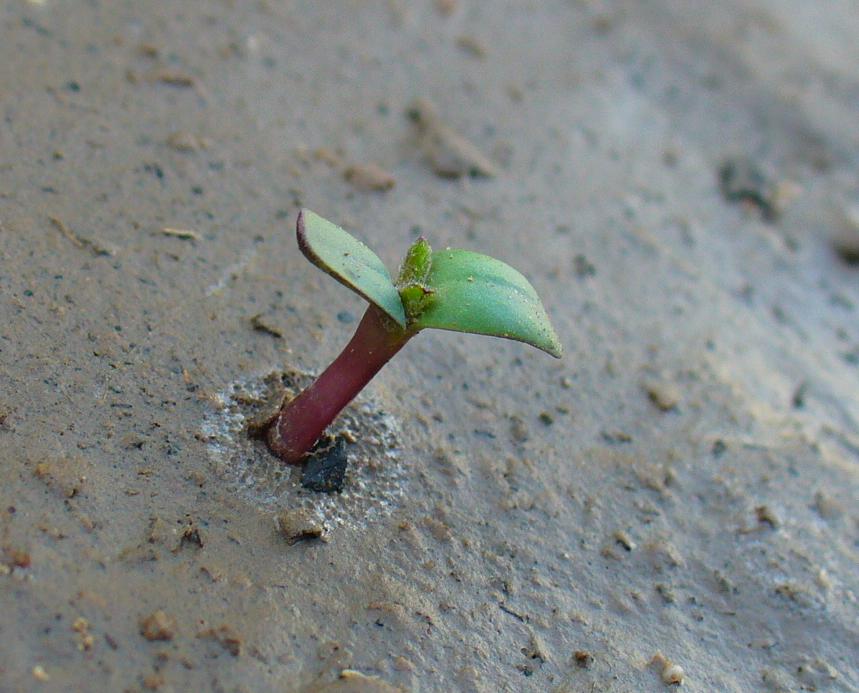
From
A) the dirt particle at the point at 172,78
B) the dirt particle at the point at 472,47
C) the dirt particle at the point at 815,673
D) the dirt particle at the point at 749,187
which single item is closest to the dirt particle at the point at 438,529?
the dirt particle at the point at 815,673

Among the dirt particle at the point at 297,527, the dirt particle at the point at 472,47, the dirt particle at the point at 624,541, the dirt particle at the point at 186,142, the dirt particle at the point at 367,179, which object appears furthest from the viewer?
the dirt particle at the point at 472,47

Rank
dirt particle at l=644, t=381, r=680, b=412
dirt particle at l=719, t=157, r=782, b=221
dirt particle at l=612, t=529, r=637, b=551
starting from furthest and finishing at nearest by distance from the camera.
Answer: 1. dirt particle at l=719, t=157, r=782, b=221
2. dirt particle at l=644, t=381, r=680, b=412
3. dirt particle at l=612, t=529, r=637, b=551

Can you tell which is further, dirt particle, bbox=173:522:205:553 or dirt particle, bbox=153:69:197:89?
dirt particle, bbox=153:69:197:89

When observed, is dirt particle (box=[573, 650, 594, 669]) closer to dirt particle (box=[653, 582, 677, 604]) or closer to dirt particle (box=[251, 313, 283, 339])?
dirt particle (box=[653, 582, 677, 604])

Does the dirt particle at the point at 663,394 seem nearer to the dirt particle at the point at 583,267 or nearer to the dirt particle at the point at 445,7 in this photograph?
the dirt particle at the point at 583,267

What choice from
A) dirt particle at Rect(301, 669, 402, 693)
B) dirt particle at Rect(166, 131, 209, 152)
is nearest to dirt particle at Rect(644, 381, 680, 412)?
dirt particle at Rect(301, 669, 402, 693)

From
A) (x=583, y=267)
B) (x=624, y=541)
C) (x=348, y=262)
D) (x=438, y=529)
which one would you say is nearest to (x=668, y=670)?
(x=624, y=541)

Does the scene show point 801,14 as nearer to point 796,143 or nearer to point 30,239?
point 796,143

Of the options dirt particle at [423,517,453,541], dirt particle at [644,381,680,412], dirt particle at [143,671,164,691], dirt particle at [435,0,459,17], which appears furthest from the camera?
dirt particle at [435,0,459,17]
